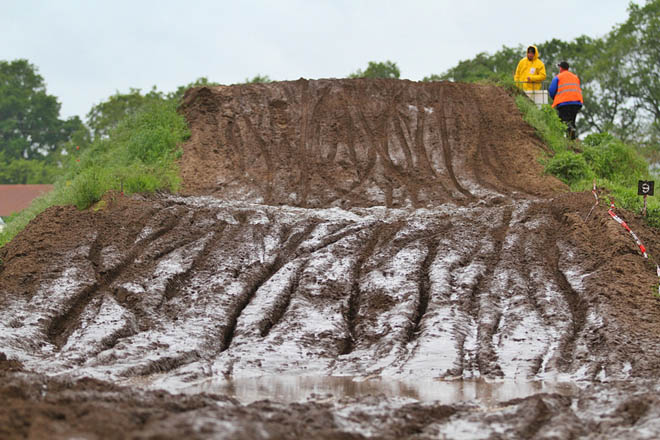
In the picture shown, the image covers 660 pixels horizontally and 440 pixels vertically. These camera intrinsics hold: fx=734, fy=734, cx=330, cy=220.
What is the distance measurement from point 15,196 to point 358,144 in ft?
92.5

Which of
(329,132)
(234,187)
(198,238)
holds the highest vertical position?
(329,132)

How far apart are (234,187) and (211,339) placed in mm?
8689

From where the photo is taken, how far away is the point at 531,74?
2108 centimetres

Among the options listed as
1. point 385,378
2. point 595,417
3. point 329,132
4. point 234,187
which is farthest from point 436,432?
point 329,132

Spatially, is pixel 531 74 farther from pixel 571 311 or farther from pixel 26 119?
pixel 26 119

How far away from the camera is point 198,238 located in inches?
435

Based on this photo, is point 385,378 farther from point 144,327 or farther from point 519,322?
point 144,327

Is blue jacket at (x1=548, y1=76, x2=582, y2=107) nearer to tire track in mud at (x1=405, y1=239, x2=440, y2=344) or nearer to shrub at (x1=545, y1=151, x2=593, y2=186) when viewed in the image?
shrub at (x1=545, y1=151, x2=593, y2=186)

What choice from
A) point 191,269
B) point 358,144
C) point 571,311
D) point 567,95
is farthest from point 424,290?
point 567,95

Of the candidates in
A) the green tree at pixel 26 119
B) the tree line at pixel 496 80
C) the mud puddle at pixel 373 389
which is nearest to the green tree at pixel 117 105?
the tree line at pixel 496 80

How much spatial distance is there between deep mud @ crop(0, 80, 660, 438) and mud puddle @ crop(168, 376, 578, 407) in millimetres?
60

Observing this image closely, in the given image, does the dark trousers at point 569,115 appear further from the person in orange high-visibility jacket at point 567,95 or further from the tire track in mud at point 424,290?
the tire track in mud at point 424,290

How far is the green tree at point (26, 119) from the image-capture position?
50.8 m

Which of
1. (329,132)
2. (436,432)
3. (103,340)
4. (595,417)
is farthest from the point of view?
(329,132)
